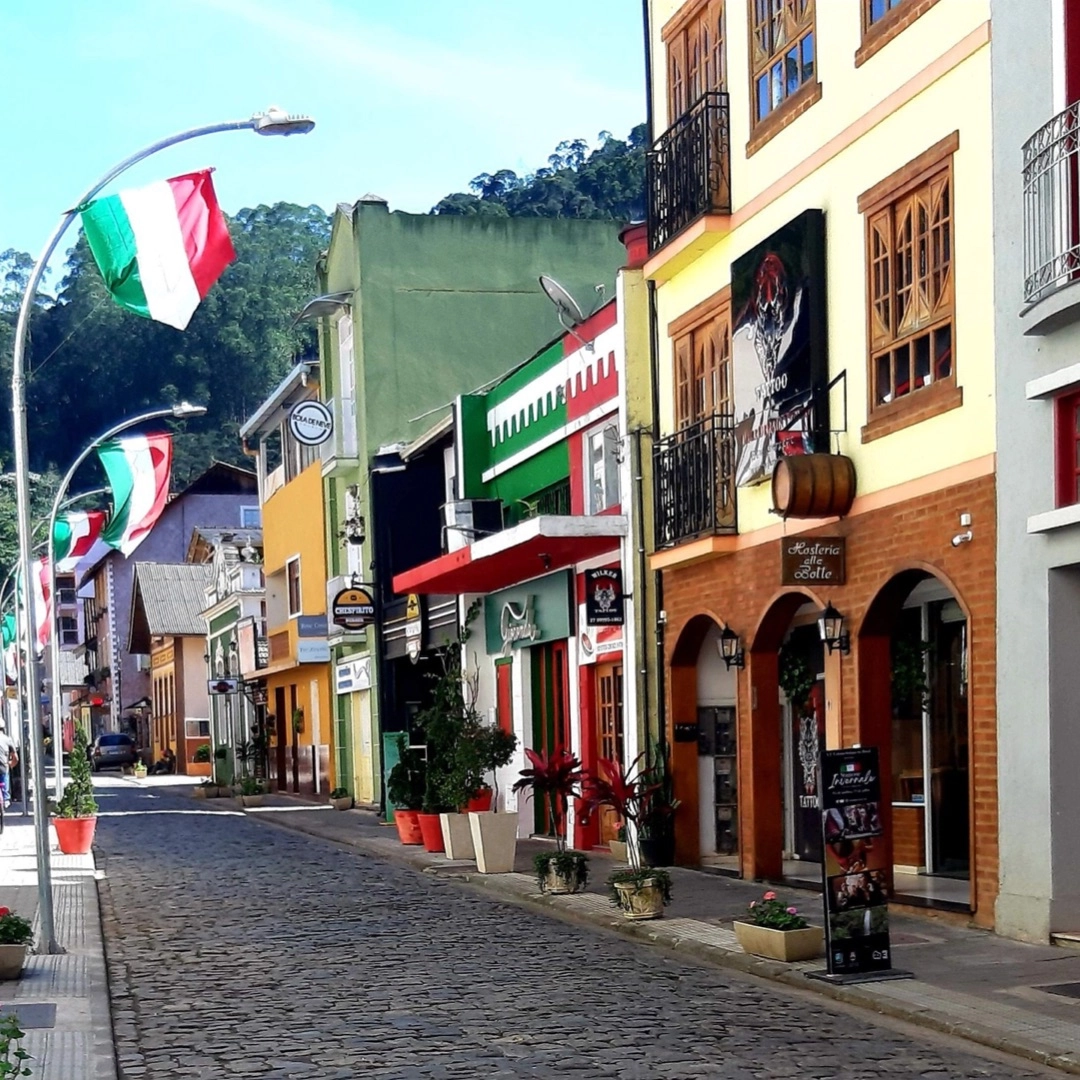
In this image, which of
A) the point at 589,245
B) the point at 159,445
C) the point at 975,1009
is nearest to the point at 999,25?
the point at 975,1009

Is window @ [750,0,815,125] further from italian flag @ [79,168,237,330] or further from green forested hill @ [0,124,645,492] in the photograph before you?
green forested hill @ [0,124,645,492]

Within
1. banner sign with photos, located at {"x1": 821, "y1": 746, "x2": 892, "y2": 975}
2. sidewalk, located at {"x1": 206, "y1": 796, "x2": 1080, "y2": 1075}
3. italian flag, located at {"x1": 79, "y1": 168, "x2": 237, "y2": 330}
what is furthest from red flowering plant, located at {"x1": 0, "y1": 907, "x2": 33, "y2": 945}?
banner sign with photos, located at {"x1": 821, "y1": 746, "x2": 892, "y2": 975}

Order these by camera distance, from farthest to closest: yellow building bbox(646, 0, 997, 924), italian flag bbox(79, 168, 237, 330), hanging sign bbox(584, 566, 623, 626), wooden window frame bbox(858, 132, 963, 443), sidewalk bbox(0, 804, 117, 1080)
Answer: hanging sign bbox(584, 566, 623, 626)
italian flag bbox(79, 168, 237, 330)
wooden window frame bbox(858, 132, 963, 443)
yellow building bbox(646, 0, 997, 924)
sidewalk bbox(0, 804, 117, 1080)

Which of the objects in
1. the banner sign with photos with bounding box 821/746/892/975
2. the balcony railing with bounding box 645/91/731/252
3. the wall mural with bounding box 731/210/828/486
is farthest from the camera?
the balcony railing with bounding box 645/91/731/252

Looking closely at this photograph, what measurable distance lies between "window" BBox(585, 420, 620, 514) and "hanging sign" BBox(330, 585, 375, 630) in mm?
11522

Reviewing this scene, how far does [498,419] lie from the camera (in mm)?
28984

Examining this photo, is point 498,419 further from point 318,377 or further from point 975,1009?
point 975,1009

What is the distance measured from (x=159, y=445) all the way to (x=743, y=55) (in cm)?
1098

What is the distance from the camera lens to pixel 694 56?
2103cm

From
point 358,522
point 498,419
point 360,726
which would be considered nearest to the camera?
point 498,419

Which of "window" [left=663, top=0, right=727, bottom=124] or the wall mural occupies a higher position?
"window" [left=663, top=0, right=727, bottom=124]

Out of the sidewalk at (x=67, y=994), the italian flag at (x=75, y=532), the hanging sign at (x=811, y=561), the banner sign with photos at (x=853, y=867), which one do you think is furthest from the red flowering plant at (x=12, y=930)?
the italian flag at (x=75, y=532)

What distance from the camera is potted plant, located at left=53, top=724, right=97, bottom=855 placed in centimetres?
2566

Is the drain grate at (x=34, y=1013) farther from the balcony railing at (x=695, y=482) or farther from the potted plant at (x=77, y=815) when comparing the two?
the potted plant at (x=77, y=815)
